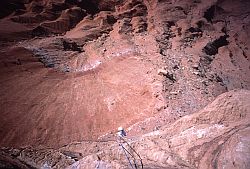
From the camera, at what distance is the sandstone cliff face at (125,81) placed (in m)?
4.98

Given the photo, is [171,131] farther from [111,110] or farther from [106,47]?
[106,47]

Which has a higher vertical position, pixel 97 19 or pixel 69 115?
pixel 97 19

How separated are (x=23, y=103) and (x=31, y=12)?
5859mm

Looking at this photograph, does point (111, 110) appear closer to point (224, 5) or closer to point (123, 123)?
point (123, 123)

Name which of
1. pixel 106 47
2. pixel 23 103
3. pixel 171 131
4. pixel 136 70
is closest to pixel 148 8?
pixel 106 47

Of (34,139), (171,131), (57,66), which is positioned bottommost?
(34,139)

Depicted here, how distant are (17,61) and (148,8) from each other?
610cm

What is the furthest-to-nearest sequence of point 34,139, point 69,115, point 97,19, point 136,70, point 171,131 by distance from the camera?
point 97,19, point 136,70, point 69,115, point 34,139, point 171,131

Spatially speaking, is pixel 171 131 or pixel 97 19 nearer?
pixel 171 131

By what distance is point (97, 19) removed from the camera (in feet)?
41.9

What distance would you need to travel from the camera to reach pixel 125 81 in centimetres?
941

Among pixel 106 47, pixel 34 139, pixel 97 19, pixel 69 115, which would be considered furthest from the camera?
pixel 97 19

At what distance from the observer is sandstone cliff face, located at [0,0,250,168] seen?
4.98 m

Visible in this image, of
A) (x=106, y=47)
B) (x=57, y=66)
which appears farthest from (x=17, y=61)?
(x=106, y=47)
